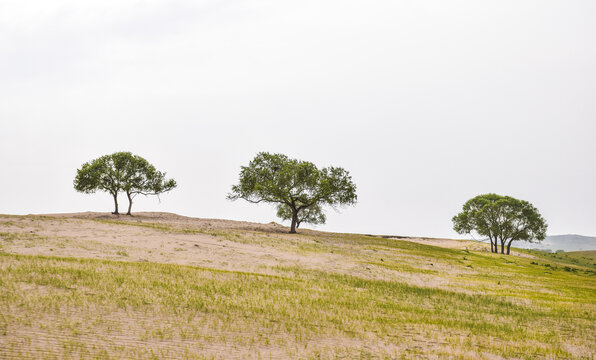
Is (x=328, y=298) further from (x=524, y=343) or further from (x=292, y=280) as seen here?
(x=524, y=343)

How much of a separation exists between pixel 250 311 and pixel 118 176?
6137cm

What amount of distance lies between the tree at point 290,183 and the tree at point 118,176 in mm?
20731

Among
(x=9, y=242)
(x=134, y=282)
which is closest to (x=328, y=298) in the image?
(x=134, y=282)

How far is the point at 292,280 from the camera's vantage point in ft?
66.1

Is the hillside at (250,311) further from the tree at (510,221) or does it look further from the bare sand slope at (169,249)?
the tree at (510,221)

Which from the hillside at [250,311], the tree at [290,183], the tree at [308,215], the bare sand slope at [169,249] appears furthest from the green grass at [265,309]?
the tree at [308,215]

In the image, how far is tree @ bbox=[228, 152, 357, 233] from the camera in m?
56.1

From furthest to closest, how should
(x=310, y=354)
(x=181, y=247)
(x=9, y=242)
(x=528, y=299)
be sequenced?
1. (x=181, y=247)
2. (x=9, y=242)
3. (x=528, y=299)
4. (x=310, y=354)

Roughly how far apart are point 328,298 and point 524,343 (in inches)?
292

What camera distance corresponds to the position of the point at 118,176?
66.8 meters

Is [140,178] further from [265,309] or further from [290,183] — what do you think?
[265,309]

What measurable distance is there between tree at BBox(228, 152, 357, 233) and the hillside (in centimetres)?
3046

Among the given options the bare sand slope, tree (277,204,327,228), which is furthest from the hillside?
tree (277,204,327,228)

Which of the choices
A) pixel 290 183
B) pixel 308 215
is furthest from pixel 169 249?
pixel 308 215
